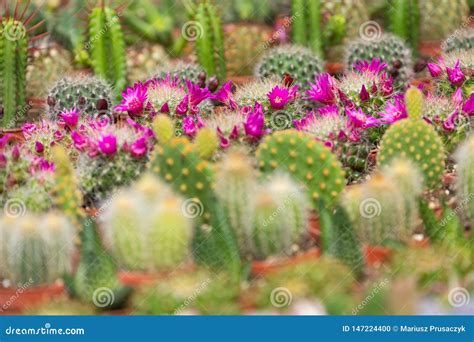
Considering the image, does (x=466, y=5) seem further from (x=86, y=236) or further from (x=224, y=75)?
(x=86, y=236)

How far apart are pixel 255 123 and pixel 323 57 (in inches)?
99.6

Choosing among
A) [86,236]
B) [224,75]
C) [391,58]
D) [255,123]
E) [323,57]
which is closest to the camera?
[86,236]

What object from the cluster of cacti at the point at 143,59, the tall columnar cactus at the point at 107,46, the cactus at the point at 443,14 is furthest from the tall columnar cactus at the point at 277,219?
the cactus at the point at 443,14

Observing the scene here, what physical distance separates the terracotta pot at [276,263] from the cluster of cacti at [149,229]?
0.22m

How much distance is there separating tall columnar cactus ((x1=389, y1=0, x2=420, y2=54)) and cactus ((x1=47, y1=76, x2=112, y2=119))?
2.07 meters

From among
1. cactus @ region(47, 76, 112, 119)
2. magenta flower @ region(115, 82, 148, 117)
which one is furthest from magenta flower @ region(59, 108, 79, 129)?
cactus @ region(47, 76, 112, 119)

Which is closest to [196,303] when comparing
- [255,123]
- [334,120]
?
[255,123]

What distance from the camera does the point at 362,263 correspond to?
2777 millimetres

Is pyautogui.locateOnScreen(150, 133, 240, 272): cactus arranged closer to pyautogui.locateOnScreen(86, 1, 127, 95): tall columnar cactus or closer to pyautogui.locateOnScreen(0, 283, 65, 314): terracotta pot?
pyautogui.locateOnScreen(0, 283, 65, 314): terracotta pot

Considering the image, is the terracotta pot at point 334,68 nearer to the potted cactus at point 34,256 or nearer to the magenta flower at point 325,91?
the magenta flower at point 325,91

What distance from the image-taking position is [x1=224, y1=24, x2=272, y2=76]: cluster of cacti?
19.8ft

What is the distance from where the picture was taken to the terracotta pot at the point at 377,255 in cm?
281

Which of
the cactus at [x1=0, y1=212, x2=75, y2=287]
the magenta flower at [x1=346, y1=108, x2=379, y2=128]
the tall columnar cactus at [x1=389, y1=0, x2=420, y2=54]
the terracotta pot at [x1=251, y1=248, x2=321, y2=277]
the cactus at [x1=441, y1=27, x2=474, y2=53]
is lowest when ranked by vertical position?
the terracotta pot at [x1=251, y1=248, x2=321, y2=277]

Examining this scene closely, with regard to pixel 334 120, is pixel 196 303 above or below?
below
